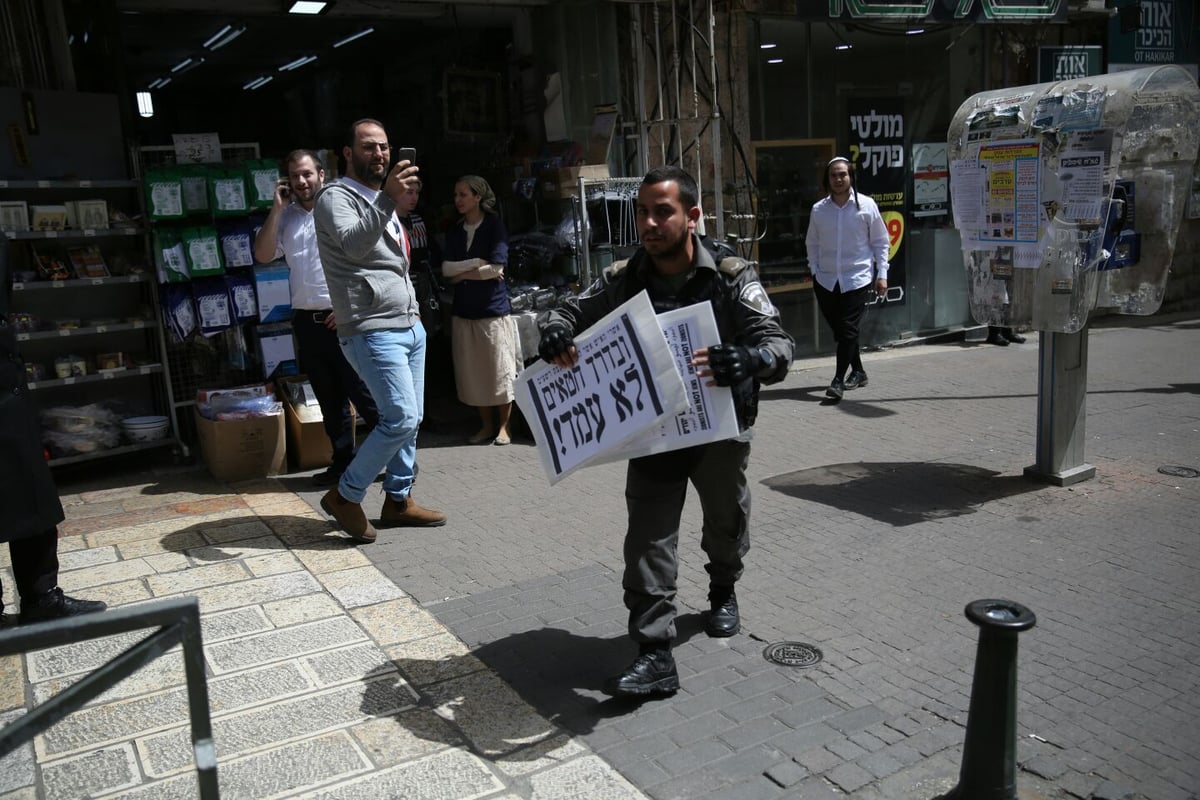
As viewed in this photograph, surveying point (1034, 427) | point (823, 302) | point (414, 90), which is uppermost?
point (414, 90)

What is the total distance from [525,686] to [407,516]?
206 cm

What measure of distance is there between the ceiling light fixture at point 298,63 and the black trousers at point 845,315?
7.18 metres

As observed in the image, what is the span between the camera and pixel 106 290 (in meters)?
7.40

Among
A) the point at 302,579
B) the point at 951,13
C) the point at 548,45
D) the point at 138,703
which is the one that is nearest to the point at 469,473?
the point at 302,579

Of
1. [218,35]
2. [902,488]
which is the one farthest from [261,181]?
[218,35]

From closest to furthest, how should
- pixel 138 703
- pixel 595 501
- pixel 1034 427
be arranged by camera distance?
pixel 138 703
pixel 595 501
pixel 1034 427

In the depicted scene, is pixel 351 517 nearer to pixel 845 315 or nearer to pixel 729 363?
pixel 729 363

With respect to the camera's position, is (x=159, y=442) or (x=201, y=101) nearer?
(x=159, y=442)

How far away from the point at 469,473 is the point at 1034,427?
4176 mm

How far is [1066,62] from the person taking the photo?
39.4 ft

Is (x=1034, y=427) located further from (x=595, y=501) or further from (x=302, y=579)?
(x=302, y=579)

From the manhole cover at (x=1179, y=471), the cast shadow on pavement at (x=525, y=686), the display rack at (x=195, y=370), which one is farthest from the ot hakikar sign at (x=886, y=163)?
the cast shadow on pavement at (x=525, y=686)

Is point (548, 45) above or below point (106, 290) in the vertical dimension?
above

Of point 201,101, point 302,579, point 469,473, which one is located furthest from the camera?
point 201,101
